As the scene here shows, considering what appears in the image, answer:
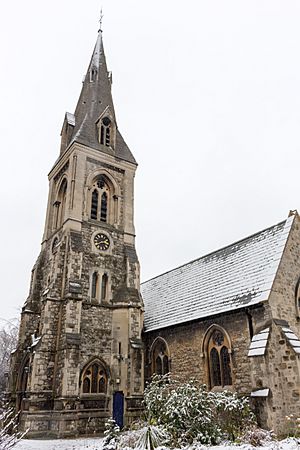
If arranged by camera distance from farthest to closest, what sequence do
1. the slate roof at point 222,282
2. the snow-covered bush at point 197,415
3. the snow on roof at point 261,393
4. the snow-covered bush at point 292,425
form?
the slate roof at point 222,282 → the snow on roof at point 261,393 → the snow-covered bush at point 292,425 → the snow-covered bush at point 197,415

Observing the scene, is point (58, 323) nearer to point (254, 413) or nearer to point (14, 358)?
point (14, 358)

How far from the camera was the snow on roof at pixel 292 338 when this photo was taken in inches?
556

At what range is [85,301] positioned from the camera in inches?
829

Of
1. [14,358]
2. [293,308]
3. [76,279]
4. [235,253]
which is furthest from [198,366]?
[14,358]

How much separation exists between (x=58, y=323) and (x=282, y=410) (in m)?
11.9

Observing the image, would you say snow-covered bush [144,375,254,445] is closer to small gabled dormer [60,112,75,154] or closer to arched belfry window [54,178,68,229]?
arched belfry window [54,178,68,229]

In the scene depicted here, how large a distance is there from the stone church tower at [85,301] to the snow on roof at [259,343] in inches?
300

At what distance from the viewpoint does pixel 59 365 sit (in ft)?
62.1

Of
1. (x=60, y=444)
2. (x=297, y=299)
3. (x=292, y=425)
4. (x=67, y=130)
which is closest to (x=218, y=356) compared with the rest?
(x=292, y=425)

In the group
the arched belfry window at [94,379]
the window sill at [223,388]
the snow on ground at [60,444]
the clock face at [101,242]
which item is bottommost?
the snow on ground at [60,444]

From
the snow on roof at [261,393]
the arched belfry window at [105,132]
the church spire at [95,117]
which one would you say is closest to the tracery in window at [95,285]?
the church spire at [95,117]

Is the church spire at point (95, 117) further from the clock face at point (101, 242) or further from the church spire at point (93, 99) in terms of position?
the clock face at point (101, 242)

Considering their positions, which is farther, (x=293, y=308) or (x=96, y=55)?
(x=96, y=55)

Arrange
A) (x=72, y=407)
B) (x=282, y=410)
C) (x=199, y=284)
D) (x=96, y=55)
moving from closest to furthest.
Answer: (x=282, y=410), (x=72, y=407), (x=199, y=284), (x=96, y=55)
